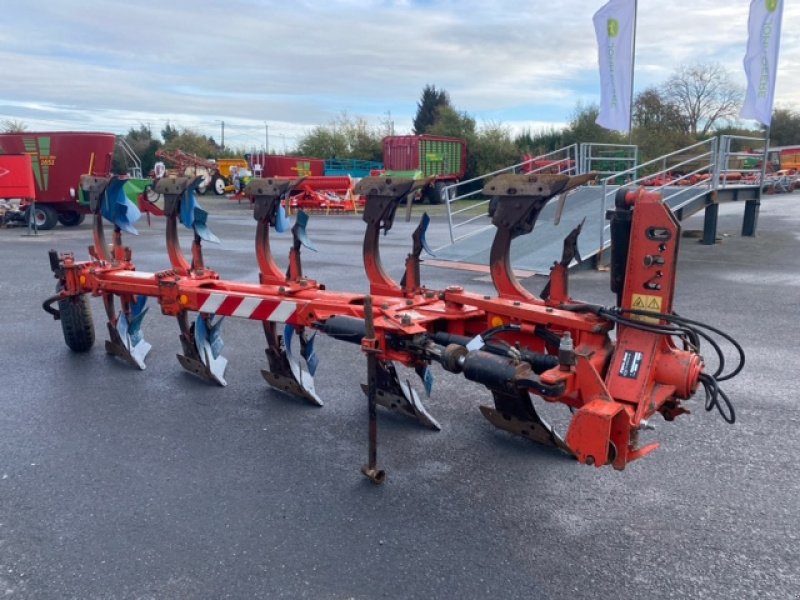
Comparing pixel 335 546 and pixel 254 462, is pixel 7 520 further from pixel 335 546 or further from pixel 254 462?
pixel 335 546

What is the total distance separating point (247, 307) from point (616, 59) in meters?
11.5

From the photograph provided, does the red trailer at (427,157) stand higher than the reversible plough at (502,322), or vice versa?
the red trailer at (427,157)

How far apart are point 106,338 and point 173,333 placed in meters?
0.61

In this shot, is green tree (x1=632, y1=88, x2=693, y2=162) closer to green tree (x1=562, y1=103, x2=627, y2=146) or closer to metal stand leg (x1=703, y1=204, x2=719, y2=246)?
green tree (x1=562, y1=103, x2=627, y2=146)

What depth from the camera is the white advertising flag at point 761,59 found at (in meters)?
13.3

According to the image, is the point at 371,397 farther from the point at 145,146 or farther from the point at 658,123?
the point at 145,146

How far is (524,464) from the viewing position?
387cm

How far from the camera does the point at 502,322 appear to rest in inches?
142

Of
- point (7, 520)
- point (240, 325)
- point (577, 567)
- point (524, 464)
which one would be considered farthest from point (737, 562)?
point (240, 325)

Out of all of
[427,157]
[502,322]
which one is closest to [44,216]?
[502,322]

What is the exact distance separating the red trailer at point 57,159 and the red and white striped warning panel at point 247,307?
13384 mm

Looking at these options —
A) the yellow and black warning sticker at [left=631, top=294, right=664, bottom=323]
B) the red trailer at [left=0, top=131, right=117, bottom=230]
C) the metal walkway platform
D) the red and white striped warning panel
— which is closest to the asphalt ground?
the red and white striped warning panel

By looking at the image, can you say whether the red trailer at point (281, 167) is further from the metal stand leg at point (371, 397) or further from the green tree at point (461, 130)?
the metal stand leg at point (371, 397)

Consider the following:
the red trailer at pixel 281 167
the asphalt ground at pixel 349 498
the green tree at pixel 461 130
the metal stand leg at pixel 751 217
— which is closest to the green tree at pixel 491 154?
the green tree at pixel 461 130
